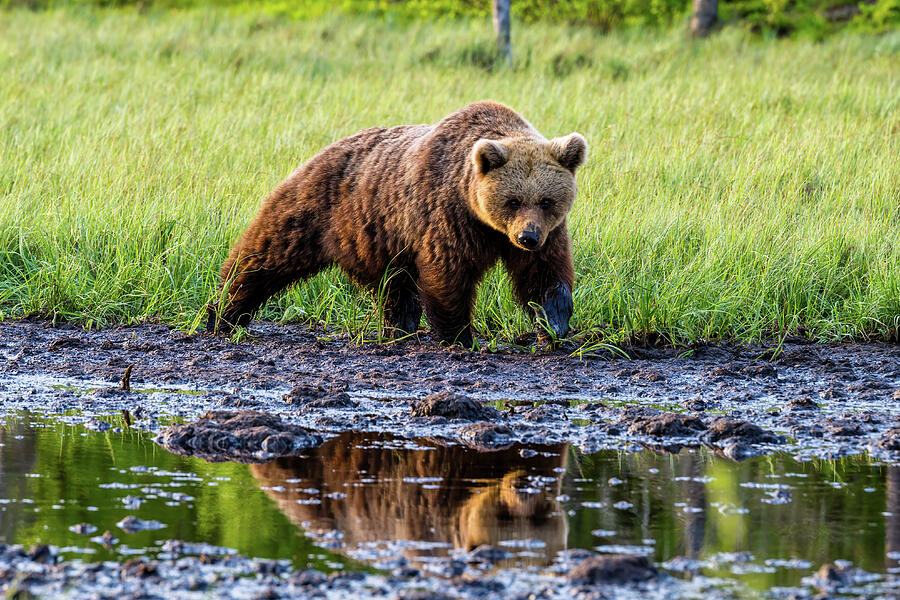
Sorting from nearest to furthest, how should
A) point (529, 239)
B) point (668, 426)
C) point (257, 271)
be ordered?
point (668, 426), point (529, 239), point (257, 271)

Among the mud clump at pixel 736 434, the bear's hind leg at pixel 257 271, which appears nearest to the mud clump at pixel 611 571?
the mud clump at pixel 736 434

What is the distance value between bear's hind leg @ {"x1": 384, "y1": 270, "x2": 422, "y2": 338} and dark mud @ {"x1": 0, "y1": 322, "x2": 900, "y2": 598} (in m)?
0.39

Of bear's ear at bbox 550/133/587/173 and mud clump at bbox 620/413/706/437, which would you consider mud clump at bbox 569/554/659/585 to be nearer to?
mud clump at bbox 620/413/706/437

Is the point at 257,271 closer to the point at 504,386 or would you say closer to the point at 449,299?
the point at 449,299

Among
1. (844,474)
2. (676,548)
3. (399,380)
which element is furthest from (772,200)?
(676,548)

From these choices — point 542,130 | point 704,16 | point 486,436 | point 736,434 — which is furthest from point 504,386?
point 704,16

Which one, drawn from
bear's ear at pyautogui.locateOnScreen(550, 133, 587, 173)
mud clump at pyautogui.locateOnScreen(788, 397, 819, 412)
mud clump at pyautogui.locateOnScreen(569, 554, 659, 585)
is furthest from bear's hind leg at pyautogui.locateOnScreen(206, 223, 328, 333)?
mud clump at pyautogui.locateOnScreen(569, 554, 659, 585)

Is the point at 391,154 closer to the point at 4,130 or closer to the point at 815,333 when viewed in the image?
the point at 815,333

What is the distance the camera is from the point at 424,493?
12.6 feet

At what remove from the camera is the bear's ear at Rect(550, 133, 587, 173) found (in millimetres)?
6312

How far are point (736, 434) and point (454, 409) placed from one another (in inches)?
43.7

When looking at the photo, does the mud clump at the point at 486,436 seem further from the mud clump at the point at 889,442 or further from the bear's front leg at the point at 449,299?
the bear's front leg at the point at 449,299

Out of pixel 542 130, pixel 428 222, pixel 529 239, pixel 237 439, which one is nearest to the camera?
pixel 237 439

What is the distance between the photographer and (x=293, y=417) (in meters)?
4.98
